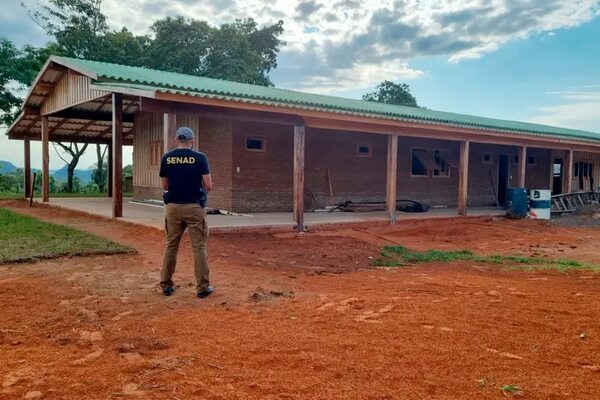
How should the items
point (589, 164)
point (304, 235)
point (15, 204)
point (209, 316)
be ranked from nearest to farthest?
1. point (209, 316)
2. point (304, 235)
3. point (15, 204)
4. point (589, 164)

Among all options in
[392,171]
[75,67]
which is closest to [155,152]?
[75,67]

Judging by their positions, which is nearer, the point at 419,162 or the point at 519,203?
the point at 519,203

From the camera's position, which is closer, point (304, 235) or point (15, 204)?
point (304, 235)

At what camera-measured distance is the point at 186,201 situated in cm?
505

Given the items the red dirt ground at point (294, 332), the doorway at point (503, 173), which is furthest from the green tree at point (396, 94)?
the red dirt ground at point (294, 332)

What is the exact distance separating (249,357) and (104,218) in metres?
8.78

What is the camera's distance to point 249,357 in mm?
3336

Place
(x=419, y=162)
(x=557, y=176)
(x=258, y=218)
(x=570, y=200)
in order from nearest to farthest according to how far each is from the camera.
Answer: (x=258, y=218)
(x=419, y=162)
(x=570, y=200)
(x=557, y=176)

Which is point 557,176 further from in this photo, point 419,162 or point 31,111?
point 31,111

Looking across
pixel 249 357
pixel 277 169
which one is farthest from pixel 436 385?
Answer: pixel 277 169

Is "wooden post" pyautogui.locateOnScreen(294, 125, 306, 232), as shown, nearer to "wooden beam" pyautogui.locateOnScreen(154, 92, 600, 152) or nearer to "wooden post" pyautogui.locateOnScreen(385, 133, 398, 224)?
"wooden beam" pyautogui.locateOnScreen(154, 92, 600, 152)

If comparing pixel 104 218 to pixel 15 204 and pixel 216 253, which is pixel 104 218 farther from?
pixel 15 204

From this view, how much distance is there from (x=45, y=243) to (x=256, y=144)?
6.56 meters

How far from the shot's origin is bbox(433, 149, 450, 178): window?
17.5 meters
